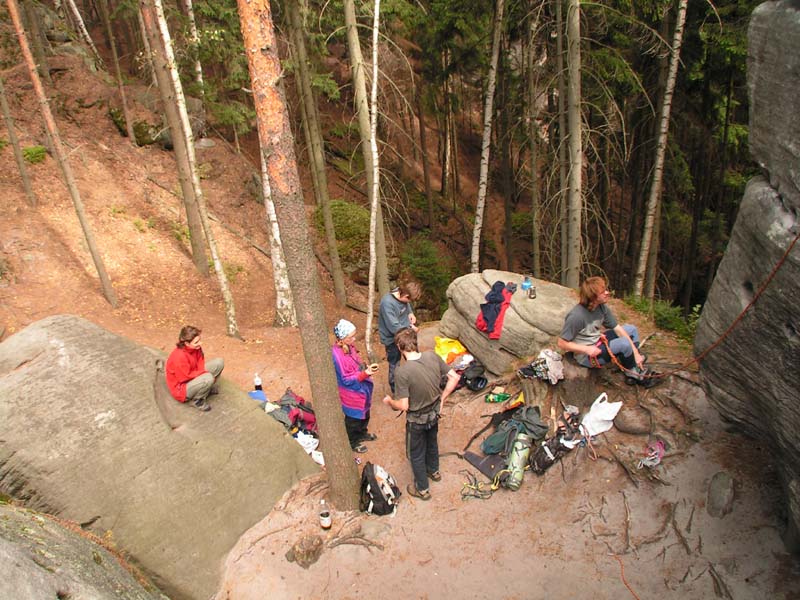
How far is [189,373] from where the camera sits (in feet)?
21.3

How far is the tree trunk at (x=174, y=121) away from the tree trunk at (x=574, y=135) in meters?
8.20

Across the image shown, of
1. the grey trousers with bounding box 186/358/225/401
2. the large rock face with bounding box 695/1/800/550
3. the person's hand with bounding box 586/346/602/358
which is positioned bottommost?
the grey trousers with bounding box 186/358/225/401

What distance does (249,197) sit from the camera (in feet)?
64.4

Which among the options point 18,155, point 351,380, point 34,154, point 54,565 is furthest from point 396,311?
point 34,154

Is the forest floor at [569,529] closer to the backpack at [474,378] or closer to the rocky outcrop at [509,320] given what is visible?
the backpack at [474,378]

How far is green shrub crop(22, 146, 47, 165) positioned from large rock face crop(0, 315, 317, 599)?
12.5 meters

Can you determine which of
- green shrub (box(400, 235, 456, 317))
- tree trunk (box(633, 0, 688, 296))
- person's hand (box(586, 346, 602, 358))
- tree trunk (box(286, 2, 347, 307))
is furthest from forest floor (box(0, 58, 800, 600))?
green shrub (box(400, 235, 456, 317))

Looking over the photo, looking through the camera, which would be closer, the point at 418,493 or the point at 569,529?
the point at 569,529

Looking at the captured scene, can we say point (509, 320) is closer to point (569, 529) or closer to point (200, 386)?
point (569, 529)

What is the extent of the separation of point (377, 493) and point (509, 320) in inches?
156

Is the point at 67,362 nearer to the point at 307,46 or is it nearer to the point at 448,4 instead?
the point at 307,46

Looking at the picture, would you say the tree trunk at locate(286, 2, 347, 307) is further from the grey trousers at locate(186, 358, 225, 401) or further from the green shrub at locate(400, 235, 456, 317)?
the grey trousers at locate(186, 358, 225, 401)

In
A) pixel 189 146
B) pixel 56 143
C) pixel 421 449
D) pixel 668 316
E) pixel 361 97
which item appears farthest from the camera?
pixel 56 143

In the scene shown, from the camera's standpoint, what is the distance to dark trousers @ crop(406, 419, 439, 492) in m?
5.96
